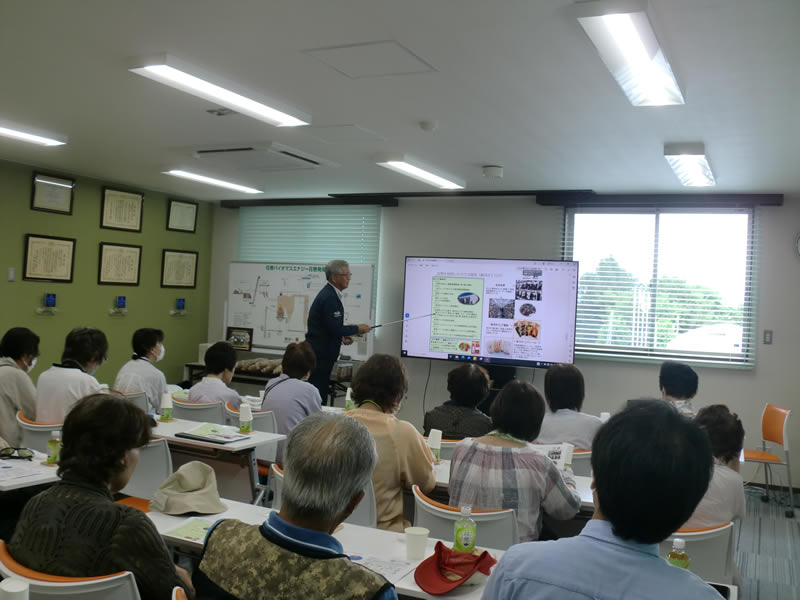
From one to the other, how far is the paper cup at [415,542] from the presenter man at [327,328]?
3.54 m

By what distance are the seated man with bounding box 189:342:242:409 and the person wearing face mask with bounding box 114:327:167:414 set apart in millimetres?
253

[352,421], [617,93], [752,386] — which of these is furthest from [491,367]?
[352,421]

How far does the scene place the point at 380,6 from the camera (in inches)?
113

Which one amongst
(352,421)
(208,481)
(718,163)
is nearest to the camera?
(352,421)

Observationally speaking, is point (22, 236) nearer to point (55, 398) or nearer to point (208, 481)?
point (55, 398)

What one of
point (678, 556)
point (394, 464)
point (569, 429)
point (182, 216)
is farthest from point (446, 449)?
point (182, 216)

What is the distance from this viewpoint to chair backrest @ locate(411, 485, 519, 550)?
2.51 meters

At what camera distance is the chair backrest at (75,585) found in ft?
5.78

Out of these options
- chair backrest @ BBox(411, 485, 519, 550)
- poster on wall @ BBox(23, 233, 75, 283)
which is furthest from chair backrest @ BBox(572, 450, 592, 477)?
poster on wall @ BBox(23, 233, 75, 283)

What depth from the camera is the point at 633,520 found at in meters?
1.22

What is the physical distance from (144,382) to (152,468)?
4.60 feet

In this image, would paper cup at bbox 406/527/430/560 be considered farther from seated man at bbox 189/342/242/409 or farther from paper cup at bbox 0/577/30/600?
seated man at bbox 189/342/242/409

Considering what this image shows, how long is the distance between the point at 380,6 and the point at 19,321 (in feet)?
19.2

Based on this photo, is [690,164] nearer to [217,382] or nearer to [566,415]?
[566,415]
